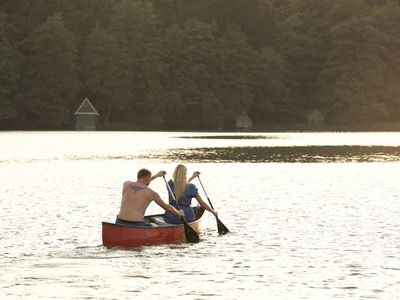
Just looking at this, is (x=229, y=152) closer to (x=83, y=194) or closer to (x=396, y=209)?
(x=83, y=194)

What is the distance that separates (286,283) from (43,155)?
6026 cm

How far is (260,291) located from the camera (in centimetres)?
1991

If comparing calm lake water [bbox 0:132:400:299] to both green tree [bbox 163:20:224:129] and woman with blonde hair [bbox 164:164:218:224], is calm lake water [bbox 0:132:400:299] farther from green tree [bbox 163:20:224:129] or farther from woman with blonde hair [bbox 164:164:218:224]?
green tree [bbox 163:20:224:129]

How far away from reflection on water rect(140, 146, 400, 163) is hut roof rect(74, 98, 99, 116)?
5891cm

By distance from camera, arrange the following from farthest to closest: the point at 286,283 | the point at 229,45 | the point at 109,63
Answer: the point at 229,45, the point at 109,63, the point at 286,283

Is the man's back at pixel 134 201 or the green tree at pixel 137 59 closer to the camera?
the man's back at pixel 134 201

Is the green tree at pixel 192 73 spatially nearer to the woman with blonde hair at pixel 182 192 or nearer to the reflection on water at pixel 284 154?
the reflection on water at pixel 284 154

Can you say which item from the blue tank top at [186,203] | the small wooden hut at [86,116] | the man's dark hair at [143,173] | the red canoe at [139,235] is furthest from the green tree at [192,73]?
the man's dark hair at [143,173]

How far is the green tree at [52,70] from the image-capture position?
483 feet

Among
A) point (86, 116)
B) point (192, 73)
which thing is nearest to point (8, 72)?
point (86, 116)

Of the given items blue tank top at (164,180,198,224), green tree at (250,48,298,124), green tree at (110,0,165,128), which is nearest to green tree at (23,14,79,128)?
green tree at (110,0,165,128)

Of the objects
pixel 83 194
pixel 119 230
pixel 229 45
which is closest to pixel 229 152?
→ pixel 83 194

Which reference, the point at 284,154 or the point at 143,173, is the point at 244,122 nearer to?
the point at 284,154

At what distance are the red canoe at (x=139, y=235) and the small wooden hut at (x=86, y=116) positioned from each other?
4763 inches
